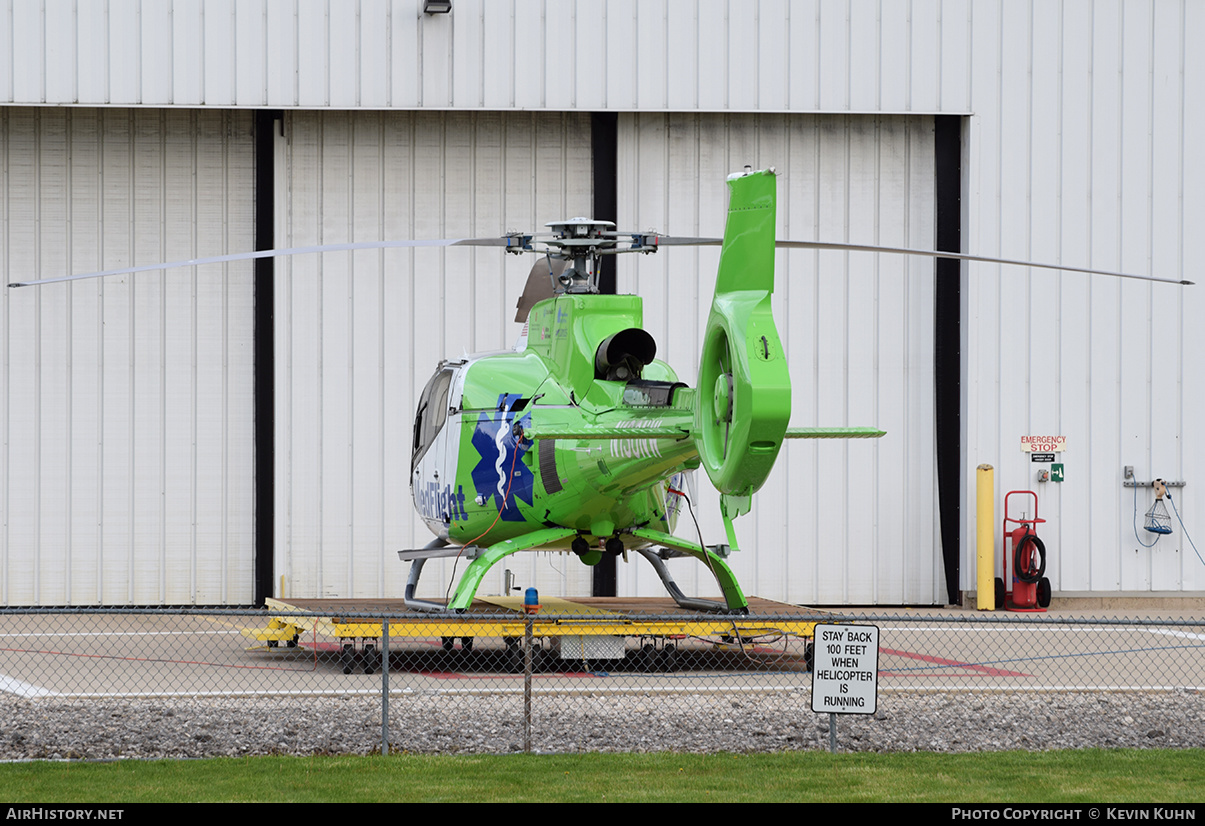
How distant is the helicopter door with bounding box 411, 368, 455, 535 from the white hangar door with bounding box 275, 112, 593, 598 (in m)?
4.65

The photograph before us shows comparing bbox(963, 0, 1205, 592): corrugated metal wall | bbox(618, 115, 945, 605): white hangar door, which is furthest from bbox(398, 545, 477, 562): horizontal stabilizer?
bbox(963, 0, 1205, 592): corrugated metal wall

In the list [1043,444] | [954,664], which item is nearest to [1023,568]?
[1043,444]

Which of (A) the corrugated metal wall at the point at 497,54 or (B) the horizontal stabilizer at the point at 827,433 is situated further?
(A) the corrugated metal wall at the point at 497,54

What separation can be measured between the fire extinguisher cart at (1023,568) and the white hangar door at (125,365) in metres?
10.2

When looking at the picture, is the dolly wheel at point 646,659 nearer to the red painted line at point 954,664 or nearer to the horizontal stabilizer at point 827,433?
the red painted line at point 954,664

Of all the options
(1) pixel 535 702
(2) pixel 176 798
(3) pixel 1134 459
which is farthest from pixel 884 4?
(2) pixel 176 798

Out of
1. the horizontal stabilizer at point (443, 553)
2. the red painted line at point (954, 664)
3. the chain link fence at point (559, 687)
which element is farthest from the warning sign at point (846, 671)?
the horizontal stabilizer at point (443, 553)

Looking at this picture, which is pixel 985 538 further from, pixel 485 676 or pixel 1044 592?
pixel 485 676

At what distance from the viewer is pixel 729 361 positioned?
10.3m

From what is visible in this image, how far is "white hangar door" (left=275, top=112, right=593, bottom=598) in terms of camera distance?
70.2 ft

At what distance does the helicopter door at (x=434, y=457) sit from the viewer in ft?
51.8

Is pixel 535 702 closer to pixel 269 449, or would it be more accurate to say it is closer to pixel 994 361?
pixel 269 449

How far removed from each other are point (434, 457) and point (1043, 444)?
951cm

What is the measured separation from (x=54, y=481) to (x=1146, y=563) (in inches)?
583
